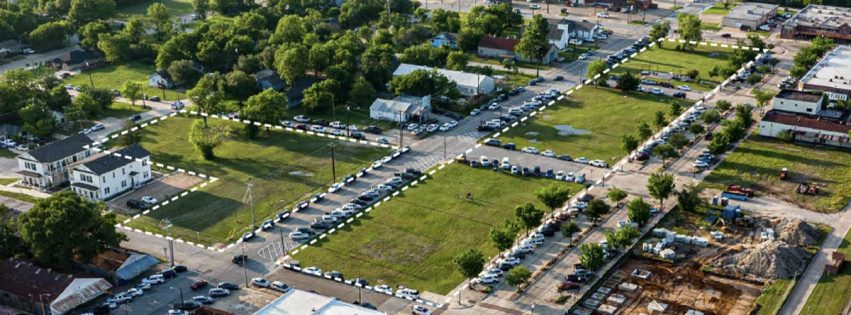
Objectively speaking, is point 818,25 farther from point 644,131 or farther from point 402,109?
point 402,109

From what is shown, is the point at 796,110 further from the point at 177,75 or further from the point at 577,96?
the point at 177,75

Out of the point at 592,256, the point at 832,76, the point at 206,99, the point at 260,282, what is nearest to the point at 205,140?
the point at 206,99

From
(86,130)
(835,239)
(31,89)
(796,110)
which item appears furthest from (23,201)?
(796,110)

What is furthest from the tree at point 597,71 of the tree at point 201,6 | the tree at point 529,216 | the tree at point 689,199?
the tree at point 201,6

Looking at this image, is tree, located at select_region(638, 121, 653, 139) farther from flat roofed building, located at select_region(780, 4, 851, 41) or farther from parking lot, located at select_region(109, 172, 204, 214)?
flat roofed building, located at select_region(780, 4, 851, 41)

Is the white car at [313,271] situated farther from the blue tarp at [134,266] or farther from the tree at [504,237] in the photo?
the tree at [504,237]

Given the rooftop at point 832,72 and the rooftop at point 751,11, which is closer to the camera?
the rooftop at point 832,72

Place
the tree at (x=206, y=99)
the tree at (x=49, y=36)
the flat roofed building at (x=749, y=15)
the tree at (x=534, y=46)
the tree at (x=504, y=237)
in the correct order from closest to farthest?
the tree at (x=504, y=237) < the tree at (x=206, y=99) < the tree at (x=534, y=46) < the tree at (x=49, y=36) < the flat roofed building at (x=749, y=15)

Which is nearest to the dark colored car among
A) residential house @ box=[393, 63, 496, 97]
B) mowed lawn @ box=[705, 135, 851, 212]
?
mowed lawn @ box=[705, 135, 851, 212]
